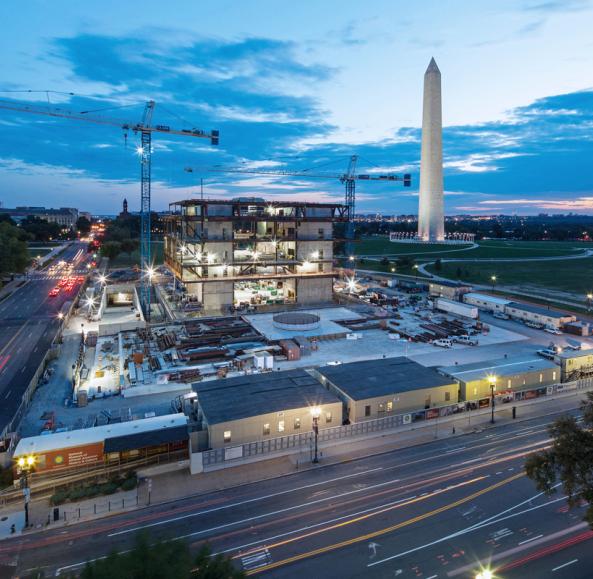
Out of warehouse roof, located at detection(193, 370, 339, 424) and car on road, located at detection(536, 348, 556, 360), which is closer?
warehouse roof, located at detection(193, 370, 339, 424)

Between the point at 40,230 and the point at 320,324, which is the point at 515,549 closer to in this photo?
the point at 320,324

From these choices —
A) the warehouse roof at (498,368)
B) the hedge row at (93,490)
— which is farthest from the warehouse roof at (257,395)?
the warehouse roof at (498,368)

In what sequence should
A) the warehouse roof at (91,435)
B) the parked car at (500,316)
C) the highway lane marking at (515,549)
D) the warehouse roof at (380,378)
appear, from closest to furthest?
the highway lane marking at (515,549) < the warehouse roof at (91,435) < the warehouse roof at (380,378) < the parked car at (500,316)

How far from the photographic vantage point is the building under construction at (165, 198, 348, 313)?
65.5 metres

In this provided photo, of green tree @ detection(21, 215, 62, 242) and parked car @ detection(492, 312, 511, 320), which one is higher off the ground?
green tree @ detection(21, 215, 62, 242)

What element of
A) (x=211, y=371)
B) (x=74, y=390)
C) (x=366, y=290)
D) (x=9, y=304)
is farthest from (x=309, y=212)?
(x=9, y=304)

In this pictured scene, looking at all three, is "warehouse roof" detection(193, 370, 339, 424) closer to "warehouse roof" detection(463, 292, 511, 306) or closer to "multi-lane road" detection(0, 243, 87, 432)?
"multi-lane road" detection(0, 243, 87, 432)

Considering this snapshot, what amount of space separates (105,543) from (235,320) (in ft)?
134

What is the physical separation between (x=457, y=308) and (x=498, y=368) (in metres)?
28.6

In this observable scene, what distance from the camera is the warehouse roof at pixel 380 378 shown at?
103 ft

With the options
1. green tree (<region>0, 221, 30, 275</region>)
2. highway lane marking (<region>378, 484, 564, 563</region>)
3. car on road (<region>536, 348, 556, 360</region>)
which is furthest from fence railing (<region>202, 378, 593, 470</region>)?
green tree (<region>0, 221, 30, 275</region>)

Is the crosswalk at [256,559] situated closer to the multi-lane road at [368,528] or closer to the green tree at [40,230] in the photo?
the multi-lane road at [368,528]

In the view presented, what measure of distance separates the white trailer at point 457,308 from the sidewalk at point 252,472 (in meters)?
28.4

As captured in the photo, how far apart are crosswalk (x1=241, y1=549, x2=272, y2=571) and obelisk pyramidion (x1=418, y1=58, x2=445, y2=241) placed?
147770 mm
